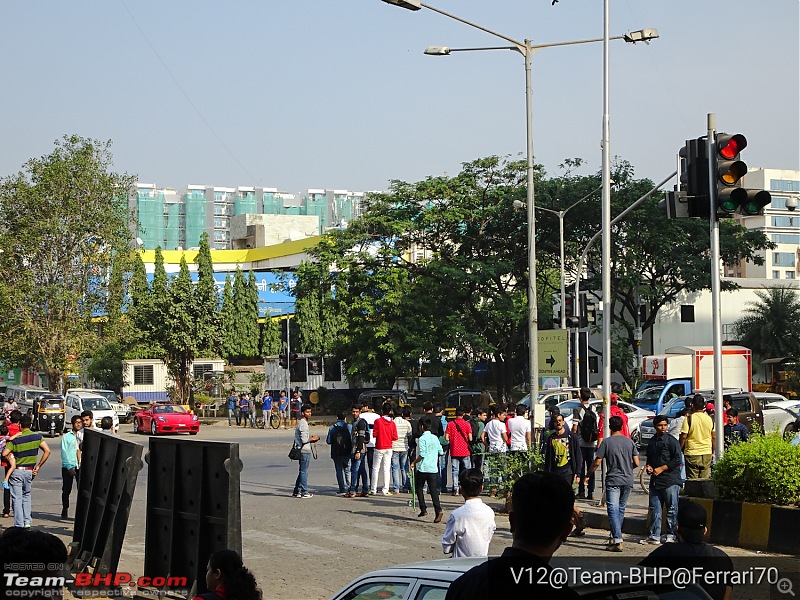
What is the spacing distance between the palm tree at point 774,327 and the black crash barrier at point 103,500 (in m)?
56.9

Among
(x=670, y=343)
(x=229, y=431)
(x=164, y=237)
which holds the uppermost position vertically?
(x=164, y=237)

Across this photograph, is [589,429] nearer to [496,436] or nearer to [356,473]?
[496,436]

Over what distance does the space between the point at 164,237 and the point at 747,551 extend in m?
141

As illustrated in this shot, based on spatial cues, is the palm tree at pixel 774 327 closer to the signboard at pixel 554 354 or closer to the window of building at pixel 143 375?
the window of building at pixel 143 375

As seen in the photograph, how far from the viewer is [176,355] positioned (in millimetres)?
59938

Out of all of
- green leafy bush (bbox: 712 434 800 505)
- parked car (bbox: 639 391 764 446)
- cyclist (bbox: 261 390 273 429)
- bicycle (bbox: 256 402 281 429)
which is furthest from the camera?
bicycle (bbox: 256 402 281 429)

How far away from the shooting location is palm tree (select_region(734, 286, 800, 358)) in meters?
63.8

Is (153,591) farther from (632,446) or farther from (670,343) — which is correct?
(670,343)

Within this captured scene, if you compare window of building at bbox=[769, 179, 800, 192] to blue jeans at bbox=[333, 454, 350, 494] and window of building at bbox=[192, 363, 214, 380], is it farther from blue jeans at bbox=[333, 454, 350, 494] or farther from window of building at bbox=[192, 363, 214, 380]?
blue jeans at bbox=[333, 454, 350, 494]

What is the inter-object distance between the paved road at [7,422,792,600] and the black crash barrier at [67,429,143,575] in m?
0.64

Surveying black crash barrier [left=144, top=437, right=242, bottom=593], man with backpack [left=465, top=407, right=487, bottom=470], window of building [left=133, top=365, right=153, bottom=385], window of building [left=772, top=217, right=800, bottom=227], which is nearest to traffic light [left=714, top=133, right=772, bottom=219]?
black crash barrier [left=144, top=437, right=242, bottom=593]

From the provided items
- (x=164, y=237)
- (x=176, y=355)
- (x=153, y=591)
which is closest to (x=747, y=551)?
(x=153, y=591)

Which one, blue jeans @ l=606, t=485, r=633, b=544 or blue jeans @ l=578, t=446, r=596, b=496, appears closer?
blue jeans @ l=606, t=485, r=633, b=544

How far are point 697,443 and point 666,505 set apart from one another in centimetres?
246
